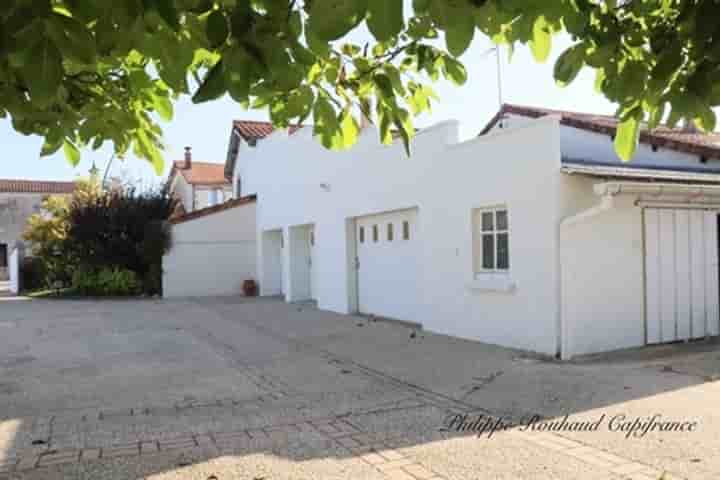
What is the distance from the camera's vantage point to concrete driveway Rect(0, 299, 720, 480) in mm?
4711

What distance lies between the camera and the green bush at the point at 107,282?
22281 mm

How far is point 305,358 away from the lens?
9438 mm

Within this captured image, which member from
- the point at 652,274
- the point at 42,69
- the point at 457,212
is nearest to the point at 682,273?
the point at 652,274

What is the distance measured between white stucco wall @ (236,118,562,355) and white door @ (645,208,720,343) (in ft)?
6.01

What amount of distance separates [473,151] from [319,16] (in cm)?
903

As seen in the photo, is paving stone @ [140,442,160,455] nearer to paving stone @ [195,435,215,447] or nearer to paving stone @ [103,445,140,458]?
paving stone @ [103,445,140,458]

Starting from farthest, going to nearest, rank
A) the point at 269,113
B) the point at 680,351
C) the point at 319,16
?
1. the point at 680,351
2. the point at 269,113
3. the point at 319,16

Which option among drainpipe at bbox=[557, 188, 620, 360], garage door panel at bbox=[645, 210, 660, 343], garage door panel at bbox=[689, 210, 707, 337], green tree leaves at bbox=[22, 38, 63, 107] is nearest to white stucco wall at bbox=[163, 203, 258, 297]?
drainpipe at bbox=[557, 188, 620, 360]

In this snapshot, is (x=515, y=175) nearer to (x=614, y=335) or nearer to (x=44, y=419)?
(x=614, y=335)

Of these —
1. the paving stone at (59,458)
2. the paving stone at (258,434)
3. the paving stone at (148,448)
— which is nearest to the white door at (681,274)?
the paving stone at (258,434)

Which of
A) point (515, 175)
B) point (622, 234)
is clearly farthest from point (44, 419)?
point (622, 234)

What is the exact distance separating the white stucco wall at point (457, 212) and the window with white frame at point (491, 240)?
5.8 inches

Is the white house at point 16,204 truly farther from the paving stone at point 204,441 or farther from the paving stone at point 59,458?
the paving stone at point 204,441

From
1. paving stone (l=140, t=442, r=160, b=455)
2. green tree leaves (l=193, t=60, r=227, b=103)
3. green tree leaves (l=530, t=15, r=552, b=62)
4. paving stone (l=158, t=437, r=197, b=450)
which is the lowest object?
paving stone (l=158, t=437, r=197, b=450)
